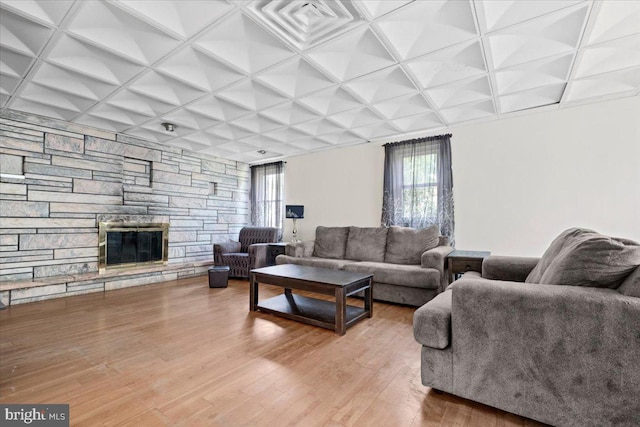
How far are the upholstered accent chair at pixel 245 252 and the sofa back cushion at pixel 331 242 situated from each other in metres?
0.97

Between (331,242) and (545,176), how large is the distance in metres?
3.16

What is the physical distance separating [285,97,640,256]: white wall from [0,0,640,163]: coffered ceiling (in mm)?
270

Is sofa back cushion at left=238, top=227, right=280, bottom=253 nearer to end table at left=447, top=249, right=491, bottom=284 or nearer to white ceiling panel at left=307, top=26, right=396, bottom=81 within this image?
end table at left=447, top=249, right=491, bottom=284

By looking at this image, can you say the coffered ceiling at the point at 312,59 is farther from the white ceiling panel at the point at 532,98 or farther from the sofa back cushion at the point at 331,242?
the sofa back cushion at the point at 331,242

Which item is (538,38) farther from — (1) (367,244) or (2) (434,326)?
(1) (367,244)

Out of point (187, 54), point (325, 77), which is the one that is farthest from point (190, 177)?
point (325, 77)

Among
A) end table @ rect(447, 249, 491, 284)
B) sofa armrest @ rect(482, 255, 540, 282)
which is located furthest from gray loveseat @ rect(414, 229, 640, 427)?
end table @ rect(447, 249, 491, 284)

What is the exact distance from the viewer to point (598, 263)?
4.79 ft

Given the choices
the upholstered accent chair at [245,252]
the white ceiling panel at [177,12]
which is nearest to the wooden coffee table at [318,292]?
the upholstered accent chair at [245,252]

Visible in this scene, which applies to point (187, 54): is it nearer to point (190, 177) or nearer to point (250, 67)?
point (250, 67)

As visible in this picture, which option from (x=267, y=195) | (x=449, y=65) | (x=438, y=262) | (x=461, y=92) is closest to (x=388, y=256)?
(x=438, y=262)

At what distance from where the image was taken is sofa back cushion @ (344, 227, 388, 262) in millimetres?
4512

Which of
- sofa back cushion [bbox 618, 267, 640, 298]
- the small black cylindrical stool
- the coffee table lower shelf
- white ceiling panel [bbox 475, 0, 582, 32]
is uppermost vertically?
white ceiling panel [bbox 475, 0, 582, 32]

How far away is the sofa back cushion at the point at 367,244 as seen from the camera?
451cm
